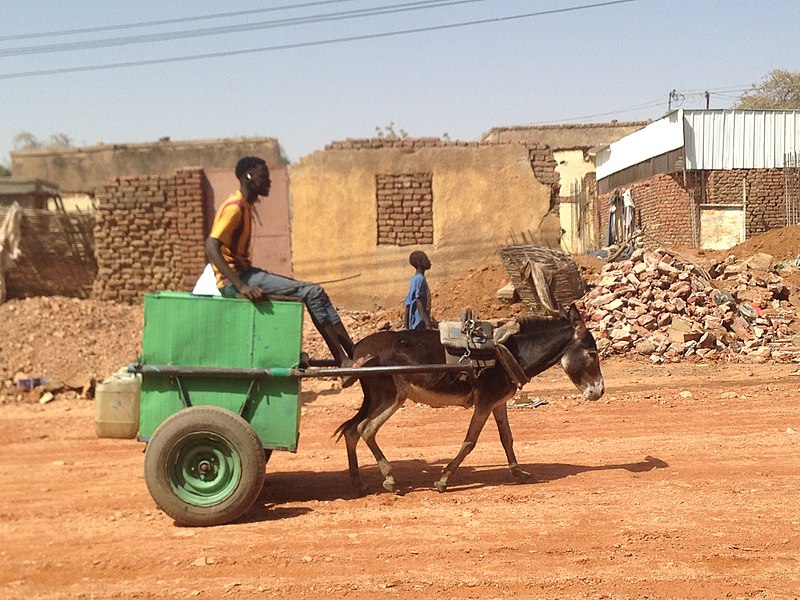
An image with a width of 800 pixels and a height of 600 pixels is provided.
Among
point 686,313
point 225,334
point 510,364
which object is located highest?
point 225,334

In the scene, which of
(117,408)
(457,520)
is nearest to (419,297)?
(457,520)

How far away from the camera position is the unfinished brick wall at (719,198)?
25.4 metres

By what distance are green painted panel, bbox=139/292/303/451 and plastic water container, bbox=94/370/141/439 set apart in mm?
120

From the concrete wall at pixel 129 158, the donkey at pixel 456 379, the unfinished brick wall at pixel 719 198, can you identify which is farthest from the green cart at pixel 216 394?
the unfinished brick wall at pixel 719 198

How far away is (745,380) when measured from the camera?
1162 centimetres

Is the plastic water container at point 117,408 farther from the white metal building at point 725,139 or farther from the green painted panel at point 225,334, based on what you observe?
the white metal building at point 725,139

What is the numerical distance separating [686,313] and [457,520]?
983cm

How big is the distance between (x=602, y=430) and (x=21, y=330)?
9743 mm

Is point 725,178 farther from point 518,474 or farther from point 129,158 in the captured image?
point 518,474

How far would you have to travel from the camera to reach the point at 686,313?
14.1m

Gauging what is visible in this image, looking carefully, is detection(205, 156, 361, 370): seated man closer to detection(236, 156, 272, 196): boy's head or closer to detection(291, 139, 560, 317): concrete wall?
detection(236, 156, 272, 196): boy's head

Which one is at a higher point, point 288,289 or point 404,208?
point 404,208

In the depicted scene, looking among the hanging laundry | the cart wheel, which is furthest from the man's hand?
the hanging laundry

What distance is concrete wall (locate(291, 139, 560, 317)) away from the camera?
15992mm
